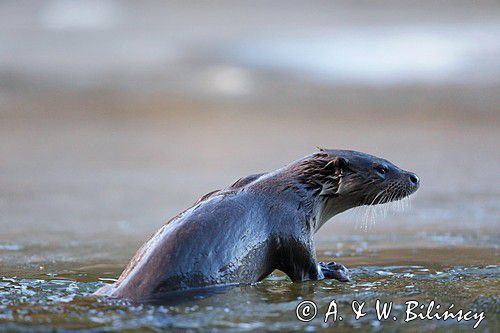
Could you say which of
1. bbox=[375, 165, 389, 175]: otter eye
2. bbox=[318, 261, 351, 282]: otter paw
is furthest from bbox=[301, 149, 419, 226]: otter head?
bbox=[318, 261, 351, 282]: otter paw

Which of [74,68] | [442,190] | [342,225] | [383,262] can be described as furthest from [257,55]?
[383,262]

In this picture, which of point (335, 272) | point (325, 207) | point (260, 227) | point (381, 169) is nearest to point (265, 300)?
point (260, 227)

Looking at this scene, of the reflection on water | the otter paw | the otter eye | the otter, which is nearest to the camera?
the reflection on water

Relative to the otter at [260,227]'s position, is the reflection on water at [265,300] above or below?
below

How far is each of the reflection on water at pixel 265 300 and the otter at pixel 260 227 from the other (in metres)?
0.10

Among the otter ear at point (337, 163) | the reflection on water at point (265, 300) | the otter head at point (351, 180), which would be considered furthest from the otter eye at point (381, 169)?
the reflection on water at point (265, 300)

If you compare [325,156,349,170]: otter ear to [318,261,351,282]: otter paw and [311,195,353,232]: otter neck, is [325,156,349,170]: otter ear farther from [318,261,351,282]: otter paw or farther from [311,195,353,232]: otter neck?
[318,261,351,282]: otter paw

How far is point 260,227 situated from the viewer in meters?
4.50

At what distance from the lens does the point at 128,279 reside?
412cm

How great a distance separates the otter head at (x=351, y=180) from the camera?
4.86 meters

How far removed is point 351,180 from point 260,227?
67 cm

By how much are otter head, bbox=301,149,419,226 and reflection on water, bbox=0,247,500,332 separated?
39cm

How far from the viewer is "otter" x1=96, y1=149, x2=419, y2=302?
13.4 ft

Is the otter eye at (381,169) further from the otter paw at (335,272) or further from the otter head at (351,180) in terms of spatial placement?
the otter paw at (335,272)
